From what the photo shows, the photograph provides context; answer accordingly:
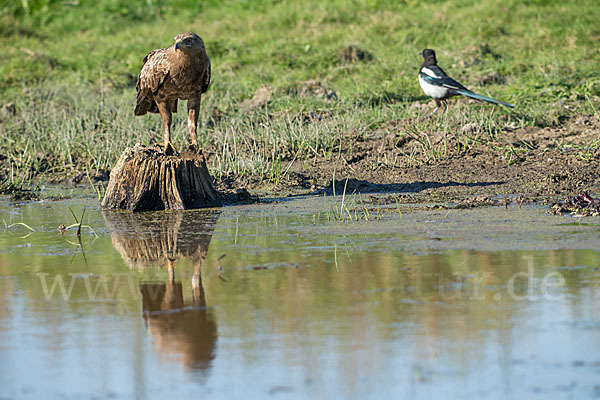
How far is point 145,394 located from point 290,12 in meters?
14.2

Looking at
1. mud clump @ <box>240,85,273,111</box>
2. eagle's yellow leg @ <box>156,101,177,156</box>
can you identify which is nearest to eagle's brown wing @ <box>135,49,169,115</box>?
eagle's yellow leg @ <box>156,101,177,156</box>

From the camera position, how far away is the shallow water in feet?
10.7

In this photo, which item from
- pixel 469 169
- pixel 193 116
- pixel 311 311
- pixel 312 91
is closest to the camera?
pixel 311 311

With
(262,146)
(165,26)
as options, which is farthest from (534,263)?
(165,26)

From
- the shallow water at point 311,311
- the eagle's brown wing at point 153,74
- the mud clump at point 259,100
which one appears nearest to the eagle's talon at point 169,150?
the eagle's brown wing at point 153,74

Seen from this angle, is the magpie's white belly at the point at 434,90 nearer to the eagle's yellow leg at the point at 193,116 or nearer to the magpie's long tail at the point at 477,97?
the magpie's long tail at the point at 477,97

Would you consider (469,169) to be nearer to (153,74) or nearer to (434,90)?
(434,90)

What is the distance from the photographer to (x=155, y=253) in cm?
569

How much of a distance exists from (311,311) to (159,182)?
3.80 metres

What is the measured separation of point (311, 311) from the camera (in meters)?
4.11

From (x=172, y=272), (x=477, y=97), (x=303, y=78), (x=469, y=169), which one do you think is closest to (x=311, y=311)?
(x=172, y=272)

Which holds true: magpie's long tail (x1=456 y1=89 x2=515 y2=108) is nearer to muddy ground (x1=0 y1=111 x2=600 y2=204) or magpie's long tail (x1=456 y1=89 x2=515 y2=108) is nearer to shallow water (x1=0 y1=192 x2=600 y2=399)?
muddy ground (x1=0 y1=111 x2=600 y2=204)

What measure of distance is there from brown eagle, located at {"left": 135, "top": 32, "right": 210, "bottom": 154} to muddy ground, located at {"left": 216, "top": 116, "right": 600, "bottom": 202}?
40.7 inches

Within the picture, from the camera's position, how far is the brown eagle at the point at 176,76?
745 centimetres
